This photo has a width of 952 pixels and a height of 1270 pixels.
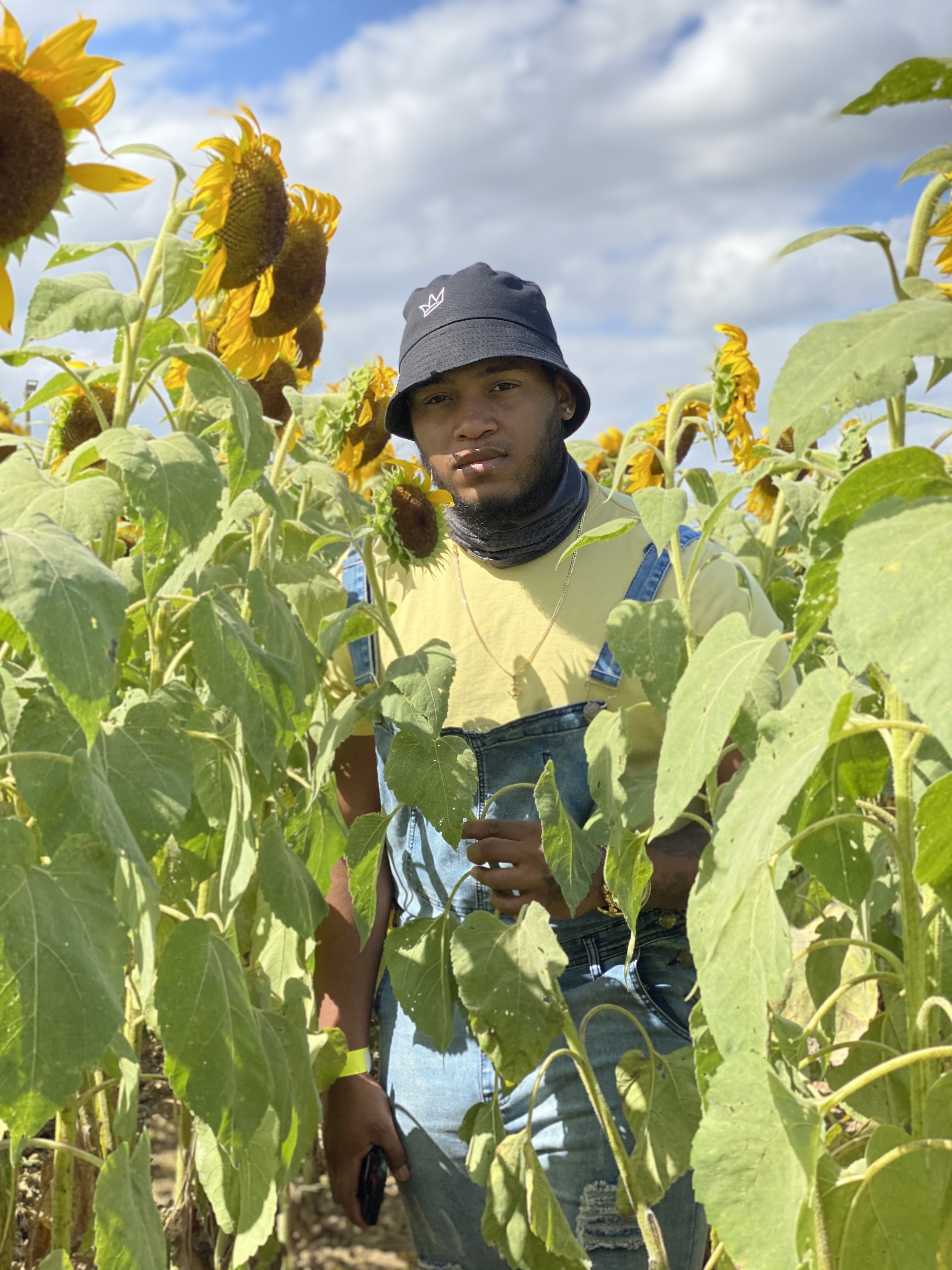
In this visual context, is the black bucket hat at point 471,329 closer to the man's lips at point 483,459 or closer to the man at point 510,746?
the man at point 510,746

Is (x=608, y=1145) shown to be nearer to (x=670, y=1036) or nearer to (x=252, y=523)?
(x=670, y=1036)

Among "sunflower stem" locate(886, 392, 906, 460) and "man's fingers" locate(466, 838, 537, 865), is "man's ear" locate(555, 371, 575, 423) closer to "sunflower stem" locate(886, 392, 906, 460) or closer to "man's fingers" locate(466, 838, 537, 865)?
"man's fingers" locate(466, 838, 537, 865)

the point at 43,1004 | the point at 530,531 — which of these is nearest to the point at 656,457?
the point at 530,531

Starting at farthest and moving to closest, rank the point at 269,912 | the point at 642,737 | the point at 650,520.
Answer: the point at 642,737, the point at 269,912, the point at 650,520

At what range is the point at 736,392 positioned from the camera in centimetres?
194

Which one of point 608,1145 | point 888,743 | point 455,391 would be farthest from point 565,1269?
point 455,391

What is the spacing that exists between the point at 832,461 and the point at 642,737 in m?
0.55

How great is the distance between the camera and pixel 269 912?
1739 millimetres

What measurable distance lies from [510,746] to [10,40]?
3.52 feet

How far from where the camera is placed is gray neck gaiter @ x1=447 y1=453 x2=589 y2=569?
197cm

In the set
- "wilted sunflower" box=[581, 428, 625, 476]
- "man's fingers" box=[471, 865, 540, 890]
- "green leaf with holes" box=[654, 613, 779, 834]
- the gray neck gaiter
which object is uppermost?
"wilted sunflower" box=[581, 428, 625, 476]

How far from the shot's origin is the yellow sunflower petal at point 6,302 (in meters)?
1.30

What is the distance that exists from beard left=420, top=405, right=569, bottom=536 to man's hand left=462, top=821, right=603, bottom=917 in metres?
0.48

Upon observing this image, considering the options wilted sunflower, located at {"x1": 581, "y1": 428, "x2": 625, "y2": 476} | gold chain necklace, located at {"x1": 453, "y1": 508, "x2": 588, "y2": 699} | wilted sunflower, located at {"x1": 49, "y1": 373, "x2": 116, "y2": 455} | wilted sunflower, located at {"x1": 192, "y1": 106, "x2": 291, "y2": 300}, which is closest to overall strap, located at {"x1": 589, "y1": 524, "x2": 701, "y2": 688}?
gold chain necklace, located at {"x1": 453, "y1": 508, "x2": 588, "y2": 699}
